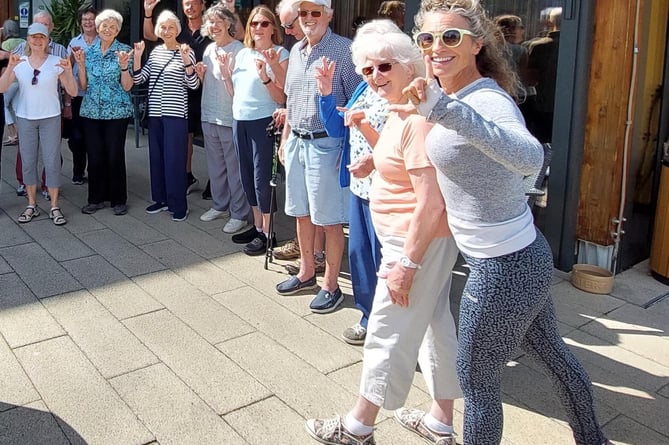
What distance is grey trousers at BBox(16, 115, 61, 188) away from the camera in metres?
5.22

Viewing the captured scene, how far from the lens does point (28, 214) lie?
212 inches

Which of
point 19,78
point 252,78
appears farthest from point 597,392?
point 19,78

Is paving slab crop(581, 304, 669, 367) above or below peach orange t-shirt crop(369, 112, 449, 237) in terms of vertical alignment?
below

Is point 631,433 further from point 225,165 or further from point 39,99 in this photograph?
point 39,99

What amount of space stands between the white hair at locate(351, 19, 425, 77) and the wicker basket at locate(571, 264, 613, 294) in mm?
2226

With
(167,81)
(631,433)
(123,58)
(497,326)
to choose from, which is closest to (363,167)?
(497,326)

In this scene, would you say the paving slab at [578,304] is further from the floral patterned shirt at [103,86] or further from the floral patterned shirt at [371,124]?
the floral patterned shirt at [103,86]

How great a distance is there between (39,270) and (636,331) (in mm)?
3692

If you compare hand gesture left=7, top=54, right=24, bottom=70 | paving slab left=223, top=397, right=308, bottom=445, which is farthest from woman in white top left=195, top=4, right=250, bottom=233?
paving slab left=223, top=397, right=308, bottom=445

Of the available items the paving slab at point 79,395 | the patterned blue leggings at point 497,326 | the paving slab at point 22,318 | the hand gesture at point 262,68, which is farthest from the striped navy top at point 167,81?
the patterned blue leggings at point 497,326

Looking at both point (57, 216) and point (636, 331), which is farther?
point (57, 216)

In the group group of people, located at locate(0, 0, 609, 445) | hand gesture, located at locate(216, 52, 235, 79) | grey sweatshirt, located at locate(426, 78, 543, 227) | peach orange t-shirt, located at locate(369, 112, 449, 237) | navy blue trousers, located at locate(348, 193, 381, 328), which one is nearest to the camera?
grey sweatshirt, located at locate(426, 78, 543, 227)

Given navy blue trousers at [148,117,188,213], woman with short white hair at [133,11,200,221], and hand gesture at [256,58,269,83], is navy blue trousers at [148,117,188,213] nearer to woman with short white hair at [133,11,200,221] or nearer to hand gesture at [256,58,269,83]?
woman with short white hair at [133,11,200,221]

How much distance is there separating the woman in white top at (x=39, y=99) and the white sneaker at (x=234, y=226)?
1361mm
